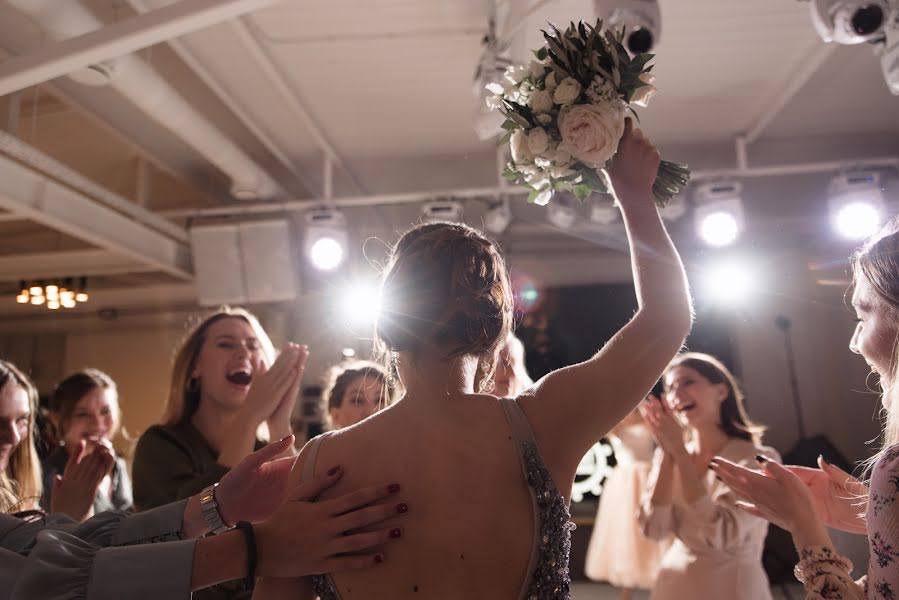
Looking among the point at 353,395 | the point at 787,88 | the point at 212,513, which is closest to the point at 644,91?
the point at 212,513

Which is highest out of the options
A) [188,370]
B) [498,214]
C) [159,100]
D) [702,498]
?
[159,100]

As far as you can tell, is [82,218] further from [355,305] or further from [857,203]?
[857,203]

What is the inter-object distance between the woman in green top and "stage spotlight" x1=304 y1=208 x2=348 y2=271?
200 centimetres

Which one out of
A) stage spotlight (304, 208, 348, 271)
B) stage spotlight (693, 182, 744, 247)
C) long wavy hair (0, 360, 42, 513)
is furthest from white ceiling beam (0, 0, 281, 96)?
stage spotlight (693, 182, 744, 247)

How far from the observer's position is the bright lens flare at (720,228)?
4047 millimetres

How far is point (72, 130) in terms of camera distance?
4.04 metres

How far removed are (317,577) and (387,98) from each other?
3293 millimetres

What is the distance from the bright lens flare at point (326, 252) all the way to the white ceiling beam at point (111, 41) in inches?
94.2

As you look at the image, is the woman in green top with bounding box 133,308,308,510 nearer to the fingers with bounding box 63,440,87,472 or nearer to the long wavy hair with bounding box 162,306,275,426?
the long wavy hair with bounding box 162,306,275,426

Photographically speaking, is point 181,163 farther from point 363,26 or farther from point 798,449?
point 798,449

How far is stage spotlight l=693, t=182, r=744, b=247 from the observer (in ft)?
13.3

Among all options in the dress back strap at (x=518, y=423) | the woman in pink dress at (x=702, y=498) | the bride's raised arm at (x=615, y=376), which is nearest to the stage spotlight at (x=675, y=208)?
the woman in pink dress at (x=702, y=498)

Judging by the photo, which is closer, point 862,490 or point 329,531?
point 329,531

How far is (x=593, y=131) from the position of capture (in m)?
1.23
